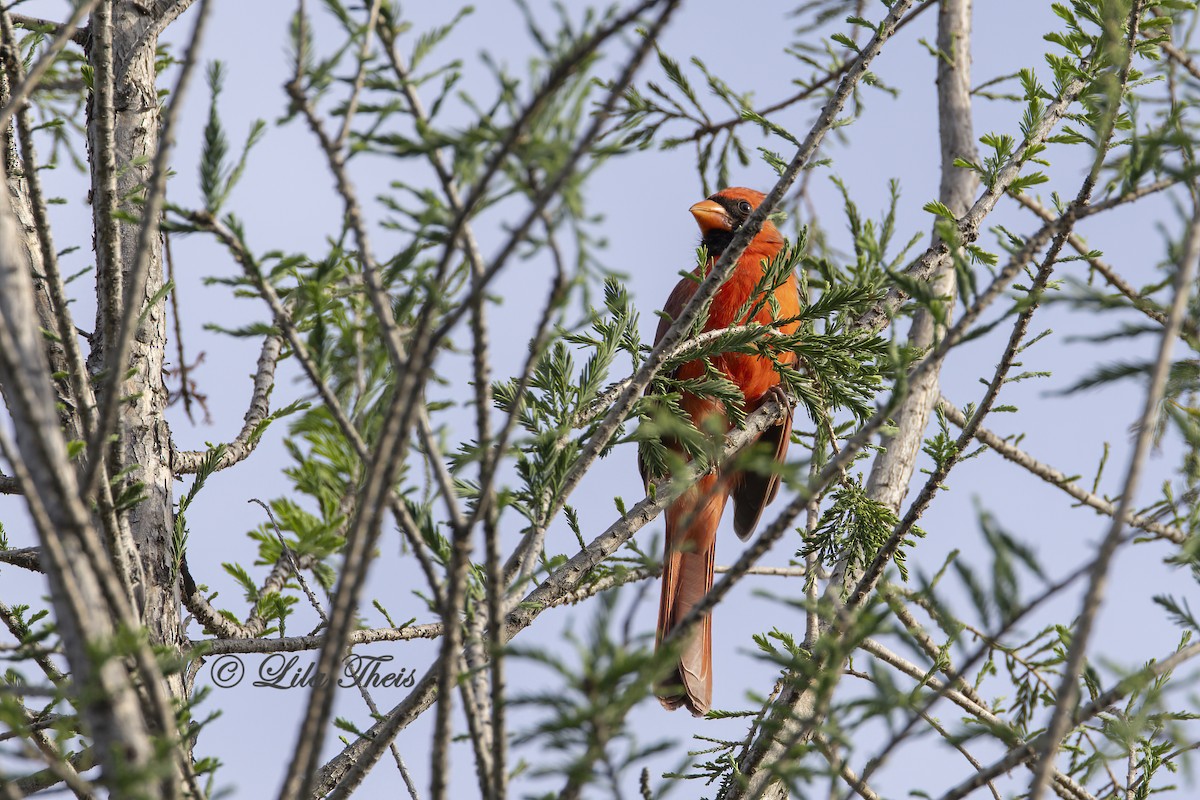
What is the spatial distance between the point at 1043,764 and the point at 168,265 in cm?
275

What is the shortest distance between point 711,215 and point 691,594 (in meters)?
1.65

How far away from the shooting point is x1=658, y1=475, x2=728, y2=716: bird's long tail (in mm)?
4055

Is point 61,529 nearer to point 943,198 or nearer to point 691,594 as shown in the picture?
point 691,594

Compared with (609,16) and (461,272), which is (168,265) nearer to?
(461,272)

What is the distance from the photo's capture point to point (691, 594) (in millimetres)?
4508

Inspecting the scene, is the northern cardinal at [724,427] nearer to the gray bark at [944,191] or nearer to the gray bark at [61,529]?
the gray bark at [944,191]

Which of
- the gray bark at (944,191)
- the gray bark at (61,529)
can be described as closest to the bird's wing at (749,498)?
the gray bark at (944,191)

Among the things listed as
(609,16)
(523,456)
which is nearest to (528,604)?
(523,456)

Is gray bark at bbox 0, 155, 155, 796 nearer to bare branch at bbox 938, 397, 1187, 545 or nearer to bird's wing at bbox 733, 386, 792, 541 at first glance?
bare branch at bbox 938, 397, 1187, 545

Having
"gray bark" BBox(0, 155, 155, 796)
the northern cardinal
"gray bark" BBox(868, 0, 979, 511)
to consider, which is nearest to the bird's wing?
the northern cardinal

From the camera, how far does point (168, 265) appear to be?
3303mm

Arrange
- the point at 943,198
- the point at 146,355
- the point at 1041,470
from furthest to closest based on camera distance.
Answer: the point at 943,198
the point at 1041,470
the point at 146,355

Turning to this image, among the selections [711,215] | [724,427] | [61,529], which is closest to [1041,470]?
[724,427]

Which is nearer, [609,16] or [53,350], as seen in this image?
[609,16]
